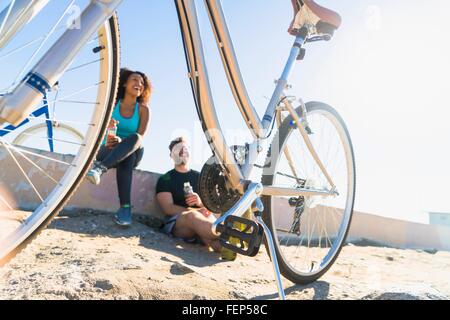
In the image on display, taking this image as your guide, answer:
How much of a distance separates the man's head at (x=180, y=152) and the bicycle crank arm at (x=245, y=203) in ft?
4.66

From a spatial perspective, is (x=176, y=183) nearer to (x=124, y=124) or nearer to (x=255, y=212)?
(x=124, y=124)

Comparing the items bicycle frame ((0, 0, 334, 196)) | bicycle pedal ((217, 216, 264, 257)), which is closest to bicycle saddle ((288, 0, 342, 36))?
bicycle frame ((0, 0, 334, 196))

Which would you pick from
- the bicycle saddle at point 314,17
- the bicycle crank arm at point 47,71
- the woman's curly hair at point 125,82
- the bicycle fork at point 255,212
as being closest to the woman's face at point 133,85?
the woman's curly hair at point 125,82

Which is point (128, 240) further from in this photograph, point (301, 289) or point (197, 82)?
point (197, 82)

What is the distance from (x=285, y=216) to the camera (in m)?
4.32

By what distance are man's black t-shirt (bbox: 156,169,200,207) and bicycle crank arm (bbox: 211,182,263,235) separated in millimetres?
1311

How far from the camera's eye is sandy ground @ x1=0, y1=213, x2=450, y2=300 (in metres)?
1.35

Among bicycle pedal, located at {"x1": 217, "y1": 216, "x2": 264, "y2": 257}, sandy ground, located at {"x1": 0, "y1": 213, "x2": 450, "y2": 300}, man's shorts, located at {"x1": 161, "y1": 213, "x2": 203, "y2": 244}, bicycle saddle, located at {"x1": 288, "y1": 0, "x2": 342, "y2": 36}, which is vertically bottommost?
sandy ground, located at {"x1": 0, "y1": 213, "x2": 450, "y2": 300}

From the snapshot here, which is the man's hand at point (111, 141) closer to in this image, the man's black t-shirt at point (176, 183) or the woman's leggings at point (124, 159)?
the woman's leggings at point (124, 159)

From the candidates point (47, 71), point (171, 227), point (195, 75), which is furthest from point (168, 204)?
point (47, 71)

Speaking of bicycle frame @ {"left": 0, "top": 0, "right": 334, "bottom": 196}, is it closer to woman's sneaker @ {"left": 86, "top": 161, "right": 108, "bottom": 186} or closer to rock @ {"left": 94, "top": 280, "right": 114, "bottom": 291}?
rock @ {"left": 94, "top": 280, "right": 114, "bottom": 291}

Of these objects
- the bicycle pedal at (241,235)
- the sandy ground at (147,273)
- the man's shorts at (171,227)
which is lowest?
the sandy ground at (147,273)

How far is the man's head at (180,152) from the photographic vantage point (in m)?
2.99

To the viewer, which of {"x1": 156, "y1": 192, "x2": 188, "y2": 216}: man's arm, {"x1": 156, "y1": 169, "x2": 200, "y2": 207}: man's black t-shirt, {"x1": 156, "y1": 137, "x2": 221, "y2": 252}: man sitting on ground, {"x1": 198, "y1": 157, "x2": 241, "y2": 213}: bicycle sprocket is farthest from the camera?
{"x1": 156, "y1": 169, "x2": 200, "y2": 207}: man's black t-shirt
